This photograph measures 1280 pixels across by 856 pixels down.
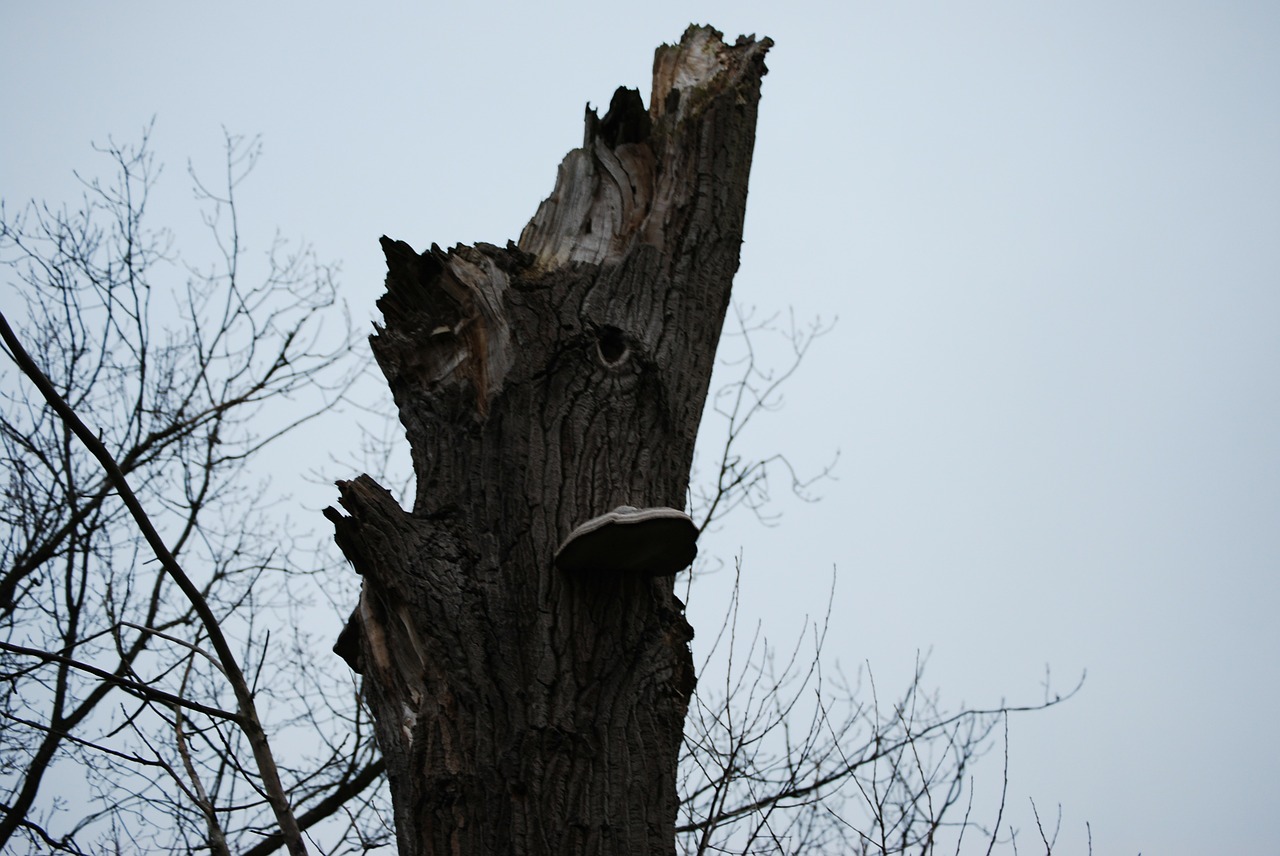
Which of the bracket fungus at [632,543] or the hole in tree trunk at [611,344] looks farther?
the hole in tree trunk at [611,344]

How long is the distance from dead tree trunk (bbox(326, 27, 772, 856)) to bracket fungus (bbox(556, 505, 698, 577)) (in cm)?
7

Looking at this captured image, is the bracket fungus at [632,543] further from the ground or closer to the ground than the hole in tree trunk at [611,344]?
closer to the ground

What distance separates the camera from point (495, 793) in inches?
87.7

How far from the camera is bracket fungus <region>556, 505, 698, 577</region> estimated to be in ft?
7.32

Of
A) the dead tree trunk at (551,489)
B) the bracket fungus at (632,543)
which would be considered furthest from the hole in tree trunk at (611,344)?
the bracket fungus at (632,543)

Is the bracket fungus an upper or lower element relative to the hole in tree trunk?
lower

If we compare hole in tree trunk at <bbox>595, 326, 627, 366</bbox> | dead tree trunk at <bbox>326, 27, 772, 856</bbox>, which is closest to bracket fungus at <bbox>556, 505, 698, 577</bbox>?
dead tree trunk at <bbox>326, 27, 772, 856</bbox>

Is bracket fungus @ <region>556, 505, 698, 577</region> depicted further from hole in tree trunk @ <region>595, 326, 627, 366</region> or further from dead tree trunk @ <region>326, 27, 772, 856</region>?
hole in tree trunk @ <region>595, 326, 627, 366</region>

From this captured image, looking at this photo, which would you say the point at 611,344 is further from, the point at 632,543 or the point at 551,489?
the point at 632,543

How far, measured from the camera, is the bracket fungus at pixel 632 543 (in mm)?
2232

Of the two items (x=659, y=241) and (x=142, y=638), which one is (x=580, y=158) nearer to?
(x=659, y=241)

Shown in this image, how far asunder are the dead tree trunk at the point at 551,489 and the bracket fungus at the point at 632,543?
7 cm

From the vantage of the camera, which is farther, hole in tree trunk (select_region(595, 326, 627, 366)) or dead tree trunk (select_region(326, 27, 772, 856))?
hole in tree trunk (select_region(595, 326, 627, 366))

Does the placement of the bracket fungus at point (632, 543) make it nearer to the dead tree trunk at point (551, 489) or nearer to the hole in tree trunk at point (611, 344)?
the dead tree trunk at point (551, 489)
